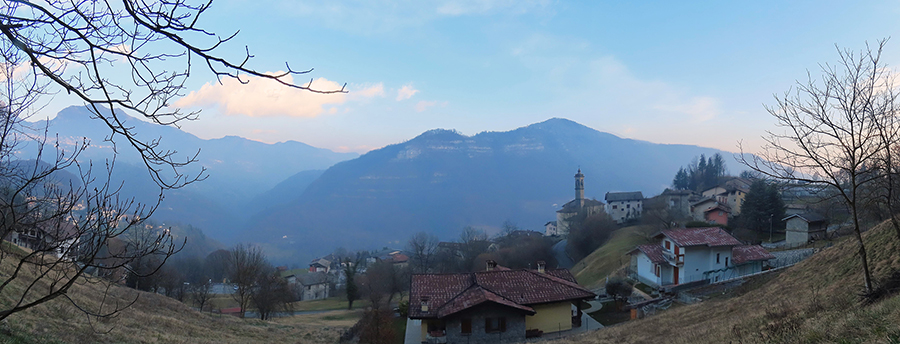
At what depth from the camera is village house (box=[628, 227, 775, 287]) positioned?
29.6 meters

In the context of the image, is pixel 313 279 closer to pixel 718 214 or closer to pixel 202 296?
pixel 202 296

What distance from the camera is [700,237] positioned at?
30.3 m

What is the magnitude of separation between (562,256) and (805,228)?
31.7m

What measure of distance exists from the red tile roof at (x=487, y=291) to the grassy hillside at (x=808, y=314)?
4.99m

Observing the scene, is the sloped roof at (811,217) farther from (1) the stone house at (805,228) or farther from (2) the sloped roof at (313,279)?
(2) the sloped roof at (313,279)

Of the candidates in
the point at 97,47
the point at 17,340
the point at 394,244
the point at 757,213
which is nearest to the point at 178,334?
the point at 17,340

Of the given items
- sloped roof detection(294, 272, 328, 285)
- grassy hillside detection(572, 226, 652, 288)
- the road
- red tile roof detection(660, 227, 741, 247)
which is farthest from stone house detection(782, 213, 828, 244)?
sloped roof detection(294, 272, 328, 285)

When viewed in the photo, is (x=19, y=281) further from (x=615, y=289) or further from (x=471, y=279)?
(x=615, y=289)

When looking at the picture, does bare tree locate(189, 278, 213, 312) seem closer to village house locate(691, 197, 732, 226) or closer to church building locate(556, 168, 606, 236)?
village house locate(691, 197, 732, 226)

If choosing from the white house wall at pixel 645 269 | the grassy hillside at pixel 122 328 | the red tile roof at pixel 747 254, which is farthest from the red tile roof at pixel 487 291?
the red tile roof at pixel 747 254

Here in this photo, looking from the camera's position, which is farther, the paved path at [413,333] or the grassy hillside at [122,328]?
the paved path at [413,333]

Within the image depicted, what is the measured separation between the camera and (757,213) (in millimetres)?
45344

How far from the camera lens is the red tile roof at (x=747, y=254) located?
3018 cm

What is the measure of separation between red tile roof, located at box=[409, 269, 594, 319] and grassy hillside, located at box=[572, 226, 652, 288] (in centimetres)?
1823
